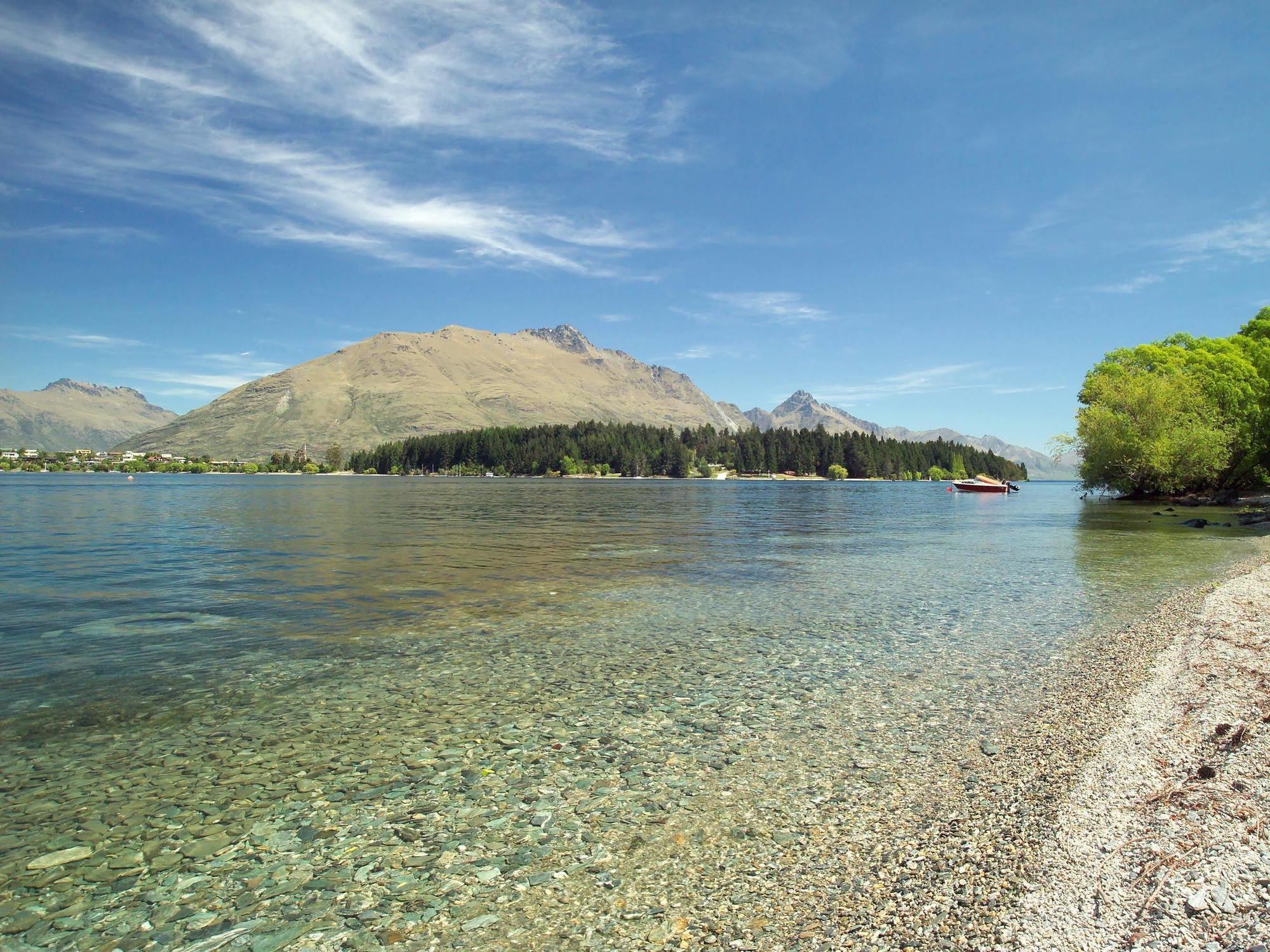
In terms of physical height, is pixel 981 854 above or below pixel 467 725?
above

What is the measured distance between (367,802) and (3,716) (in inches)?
348

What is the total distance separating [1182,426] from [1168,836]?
310 feet

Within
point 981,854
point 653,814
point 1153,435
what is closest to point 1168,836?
point 981,854

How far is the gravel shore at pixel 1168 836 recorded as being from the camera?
6465 millimetres

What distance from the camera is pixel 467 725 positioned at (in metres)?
12.8

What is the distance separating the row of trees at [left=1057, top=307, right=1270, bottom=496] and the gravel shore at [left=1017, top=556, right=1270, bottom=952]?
8485 cm

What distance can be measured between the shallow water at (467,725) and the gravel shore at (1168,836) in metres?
2.28

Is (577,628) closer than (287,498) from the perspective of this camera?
Yes

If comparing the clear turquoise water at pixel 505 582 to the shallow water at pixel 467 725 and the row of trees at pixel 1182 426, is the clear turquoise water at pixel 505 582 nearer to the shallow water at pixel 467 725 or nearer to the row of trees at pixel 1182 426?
the shallow water at pixel 467 725

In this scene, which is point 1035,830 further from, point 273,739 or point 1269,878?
point 273,739

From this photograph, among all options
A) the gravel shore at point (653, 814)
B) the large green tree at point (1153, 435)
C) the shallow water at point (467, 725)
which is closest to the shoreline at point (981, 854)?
the gravel shore at point (653, 814)

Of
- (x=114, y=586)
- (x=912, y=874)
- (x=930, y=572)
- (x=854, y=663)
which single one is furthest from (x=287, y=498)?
(x=912, y=874)

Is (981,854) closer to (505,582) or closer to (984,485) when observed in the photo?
(505,582)

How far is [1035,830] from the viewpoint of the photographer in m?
8.62
